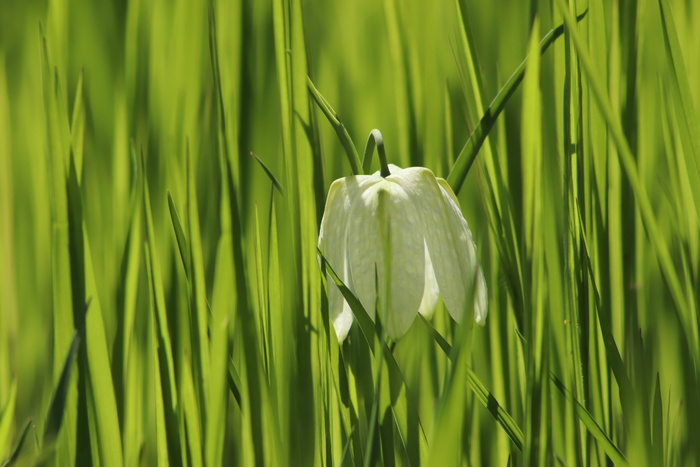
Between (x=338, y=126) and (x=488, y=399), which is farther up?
(x=338, y=126)

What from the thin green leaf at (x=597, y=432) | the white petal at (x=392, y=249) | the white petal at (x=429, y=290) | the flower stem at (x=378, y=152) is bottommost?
the thin green leaf at (x=597, y=432)

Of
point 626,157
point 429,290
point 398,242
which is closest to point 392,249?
point 398,242

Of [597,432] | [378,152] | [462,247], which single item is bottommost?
[597,432]

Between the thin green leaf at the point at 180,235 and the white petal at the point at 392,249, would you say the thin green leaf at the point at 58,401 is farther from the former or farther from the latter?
the white petal at the point at 392,249

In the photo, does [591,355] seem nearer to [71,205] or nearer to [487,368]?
[487,368]

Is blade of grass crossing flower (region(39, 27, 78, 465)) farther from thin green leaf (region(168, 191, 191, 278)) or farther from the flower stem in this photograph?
the flower stem

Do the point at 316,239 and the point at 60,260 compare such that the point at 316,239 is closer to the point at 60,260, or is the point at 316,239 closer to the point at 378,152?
the point at 378,152

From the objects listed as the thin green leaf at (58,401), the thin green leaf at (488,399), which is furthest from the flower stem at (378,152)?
the thin green leaf at (58,401)
